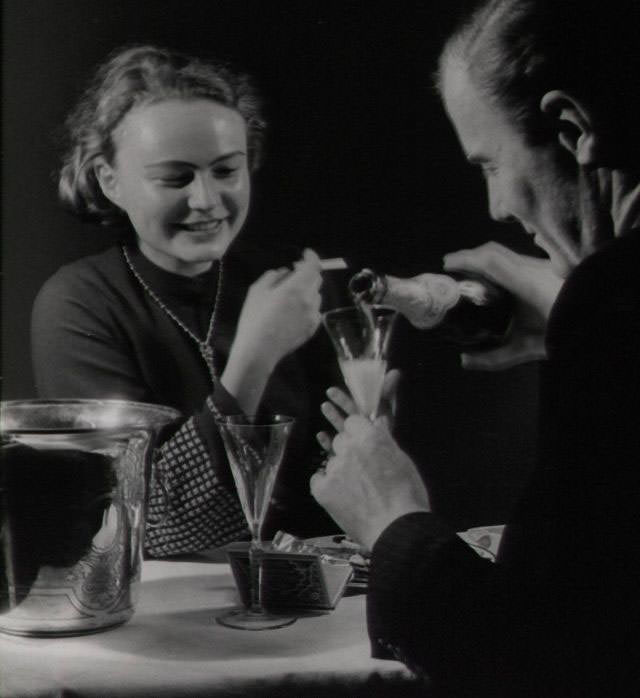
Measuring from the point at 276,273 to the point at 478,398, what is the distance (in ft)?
1.42

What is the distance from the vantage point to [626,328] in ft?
2.73

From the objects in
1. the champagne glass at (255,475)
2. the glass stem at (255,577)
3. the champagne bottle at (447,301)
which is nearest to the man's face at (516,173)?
the champagne bottle at (447,301)

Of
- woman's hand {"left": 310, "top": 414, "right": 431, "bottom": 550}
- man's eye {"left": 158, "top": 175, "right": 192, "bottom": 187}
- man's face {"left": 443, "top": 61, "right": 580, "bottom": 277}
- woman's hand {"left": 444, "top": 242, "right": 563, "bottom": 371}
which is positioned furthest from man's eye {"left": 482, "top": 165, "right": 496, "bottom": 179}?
woman's hand {"left": 310, "top": 414, "right": 431, "bottom": 550}

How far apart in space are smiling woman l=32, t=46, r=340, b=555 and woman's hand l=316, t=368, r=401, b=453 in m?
0.04

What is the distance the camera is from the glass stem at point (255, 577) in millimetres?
1021

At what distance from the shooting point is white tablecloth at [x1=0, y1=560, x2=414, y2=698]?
0.87m

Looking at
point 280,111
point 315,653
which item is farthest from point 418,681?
point 280,111

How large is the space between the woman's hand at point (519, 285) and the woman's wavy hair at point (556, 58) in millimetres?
222

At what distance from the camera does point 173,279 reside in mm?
1507

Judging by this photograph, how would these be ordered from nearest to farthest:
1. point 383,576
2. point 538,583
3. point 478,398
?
point 538,583, point 383,576, point 478,398

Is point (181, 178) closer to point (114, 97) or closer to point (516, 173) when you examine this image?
point (114, 97)

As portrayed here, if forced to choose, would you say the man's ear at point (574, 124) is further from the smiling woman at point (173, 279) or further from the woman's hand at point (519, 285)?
the smiling woman at point (173, 279)

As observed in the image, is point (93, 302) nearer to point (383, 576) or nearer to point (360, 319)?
point (360, 319)

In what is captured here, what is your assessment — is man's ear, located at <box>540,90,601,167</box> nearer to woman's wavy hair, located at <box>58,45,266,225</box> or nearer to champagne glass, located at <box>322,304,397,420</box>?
champagne glass, located at <box>322,304,397,420</box>
